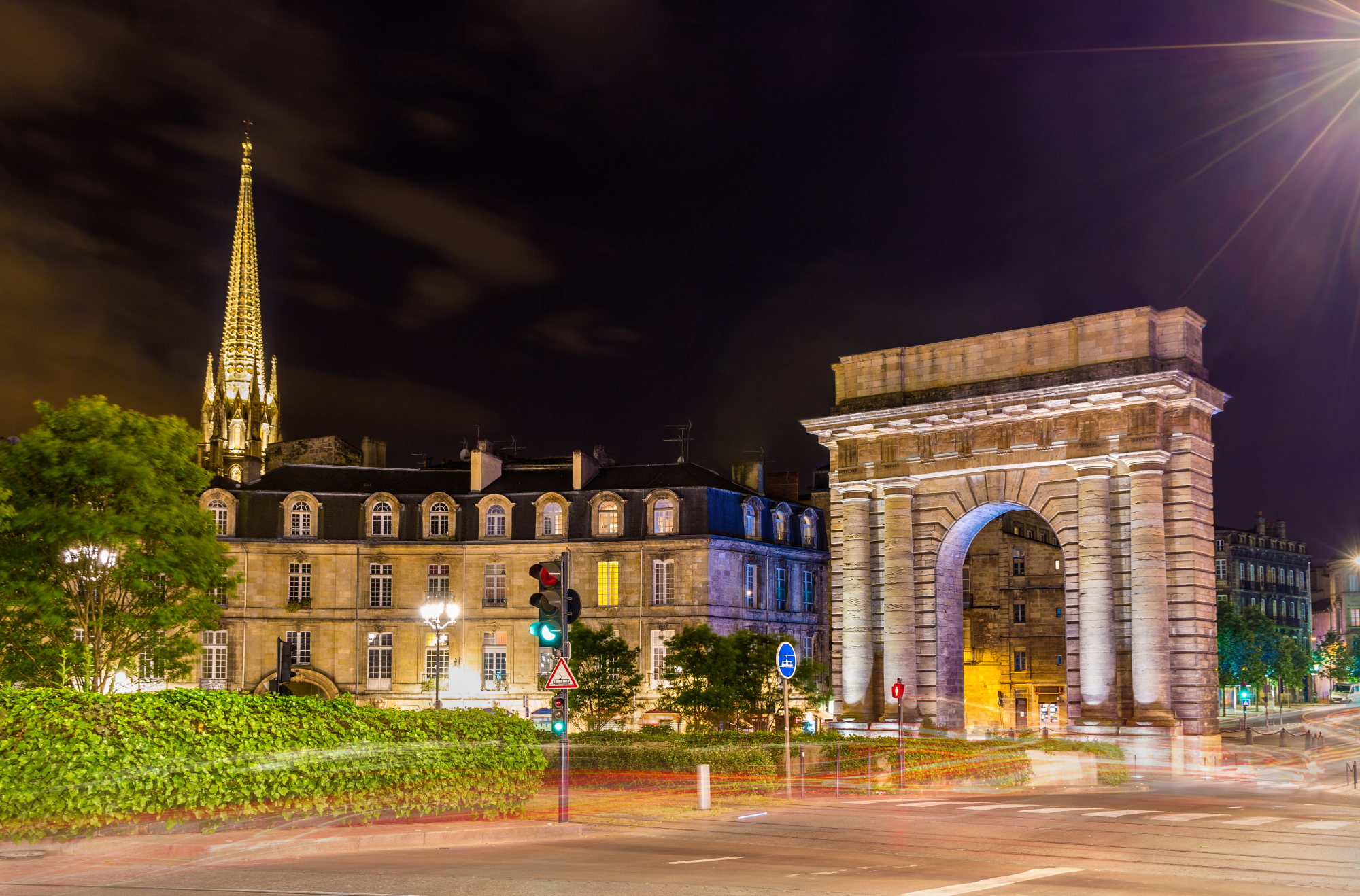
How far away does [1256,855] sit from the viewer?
679 inches

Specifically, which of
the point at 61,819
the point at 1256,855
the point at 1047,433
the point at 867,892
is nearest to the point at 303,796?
the point at 61,819

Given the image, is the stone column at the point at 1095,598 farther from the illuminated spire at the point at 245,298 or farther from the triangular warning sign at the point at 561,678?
the illuminated spire at the point at 245,298

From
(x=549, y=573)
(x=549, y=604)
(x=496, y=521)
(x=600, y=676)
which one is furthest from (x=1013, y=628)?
(x=549, y=573)

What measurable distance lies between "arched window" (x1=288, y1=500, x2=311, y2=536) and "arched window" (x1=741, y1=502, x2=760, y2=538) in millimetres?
21426

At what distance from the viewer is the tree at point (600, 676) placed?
164 feet

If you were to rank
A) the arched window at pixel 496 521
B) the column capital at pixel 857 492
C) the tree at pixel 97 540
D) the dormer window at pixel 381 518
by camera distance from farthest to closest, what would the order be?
the arched window at pixel 496 521
the dormer window at pixel 381 518
the column capital at pixel 857 492
the tree at pixel 97 540

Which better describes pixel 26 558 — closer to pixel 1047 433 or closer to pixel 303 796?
pixel 303 796

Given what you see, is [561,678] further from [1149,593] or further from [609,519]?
[609,519]

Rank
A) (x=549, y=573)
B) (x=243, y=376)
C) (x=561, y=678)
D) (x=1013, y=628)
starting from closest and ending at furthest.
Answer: (x=549, y=573)
(x=561, y=678)
(x=1013, y=628)
(x=243, y=376)

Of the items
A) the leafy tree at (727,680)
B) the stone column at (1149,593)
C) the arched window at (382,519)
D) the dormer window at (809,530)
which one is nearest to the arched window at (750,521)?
the dormer window at (809,530)

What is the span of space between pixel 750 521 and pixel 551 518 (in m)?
10.1

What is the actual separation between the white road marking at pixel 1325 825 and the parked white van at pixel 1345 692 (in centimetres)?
10872

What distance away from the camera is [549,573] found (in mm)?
20234

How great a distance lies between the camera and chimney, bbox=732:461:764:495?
228 ft
